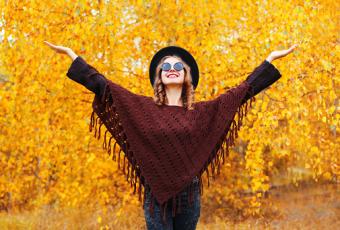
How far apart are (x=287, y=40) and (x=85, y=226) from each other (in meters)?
4.26

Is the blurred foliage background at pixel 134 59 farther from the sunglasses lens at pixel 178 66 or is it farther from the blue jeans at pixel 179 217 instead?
the blue jeans at pixel 179 217

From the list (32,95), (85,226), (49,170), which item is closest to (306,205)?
(85,226)

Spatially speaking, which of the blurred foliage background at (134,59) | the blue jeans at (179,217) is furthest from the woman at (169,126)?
the blurred foliage background at (134,59)

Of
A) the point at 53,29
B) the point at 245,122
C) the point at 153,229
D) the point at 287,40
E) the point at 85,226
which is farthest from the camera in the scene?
the point at 85,226

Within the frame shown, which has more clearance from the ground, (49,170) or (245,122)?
(245,122)

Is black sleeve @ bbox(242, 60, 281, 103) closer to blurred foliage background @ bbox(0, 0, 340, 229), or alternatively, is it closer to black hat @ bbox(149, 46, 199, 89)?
black hat @ bbox(149, 46, 199, 89)

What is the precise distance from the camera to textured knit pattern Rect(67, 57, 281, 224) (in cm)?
287

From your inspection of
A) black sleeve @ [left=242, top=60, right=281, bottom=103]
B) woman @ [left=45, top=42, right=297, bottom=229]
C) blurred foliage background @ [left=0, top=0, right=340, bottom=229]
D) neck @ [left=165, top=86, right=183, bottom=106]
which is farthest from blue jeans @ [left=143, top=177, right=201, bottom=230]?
blurred foliage background @ [left=0, top=0, right=340, bottom=229]

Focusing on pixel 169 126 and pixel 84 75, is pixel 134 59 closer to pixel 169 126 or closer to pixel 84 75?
pixel 84 75

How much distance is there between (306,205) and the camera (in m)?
11.2

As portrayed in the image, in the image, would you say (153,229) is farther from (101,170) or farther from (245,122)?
(245,122)

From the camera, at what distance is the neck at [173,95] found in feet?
9.91

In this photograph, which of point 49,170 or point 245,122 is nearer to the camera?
point 245,122

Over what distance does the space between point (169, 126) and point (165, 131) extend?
38mm
